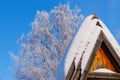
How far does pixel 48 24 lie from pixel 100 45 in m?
16.0

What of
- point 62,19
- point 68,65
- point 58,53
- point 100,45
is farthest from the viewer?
point 62,19

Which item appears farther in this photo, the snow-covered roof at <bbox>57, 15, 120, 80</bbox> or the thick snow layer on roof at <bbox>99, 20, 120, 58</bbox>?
the thick snow layer on roof at <bbox>99, 20, 120, 58</bbox>

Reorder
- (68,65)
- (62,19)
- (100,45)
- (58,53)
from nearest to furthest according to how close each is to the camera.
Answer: (68,65), (100,45), (58,53), (62,19)

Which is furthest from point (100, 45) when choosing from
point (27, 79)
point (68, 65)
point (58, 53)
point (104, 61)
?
point (27, 79)

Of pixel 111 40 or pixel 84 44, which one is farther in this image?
pixel 111 40

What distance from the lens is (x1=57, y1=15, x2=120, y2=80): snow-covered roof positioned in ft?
14.6

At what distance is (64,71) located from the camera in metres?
4.43

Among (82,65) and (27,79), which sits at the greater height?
(27,79)

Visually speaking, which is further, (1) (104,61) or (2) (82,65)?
(1) (104,61)

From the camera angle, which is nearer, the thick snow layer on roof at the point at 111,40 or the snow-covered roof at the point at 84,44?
the snow-covered roof at the point at 84,44

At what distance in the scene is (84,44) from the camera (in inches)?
181

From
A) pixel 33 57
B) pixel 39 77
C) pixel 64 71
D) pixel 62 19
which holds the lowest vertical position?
pixel 64 71

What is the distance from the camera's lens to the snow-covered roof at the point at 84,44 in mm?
4461

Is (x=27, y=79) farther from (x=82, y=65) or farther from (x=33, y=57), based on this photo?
(x=82, y=65)
